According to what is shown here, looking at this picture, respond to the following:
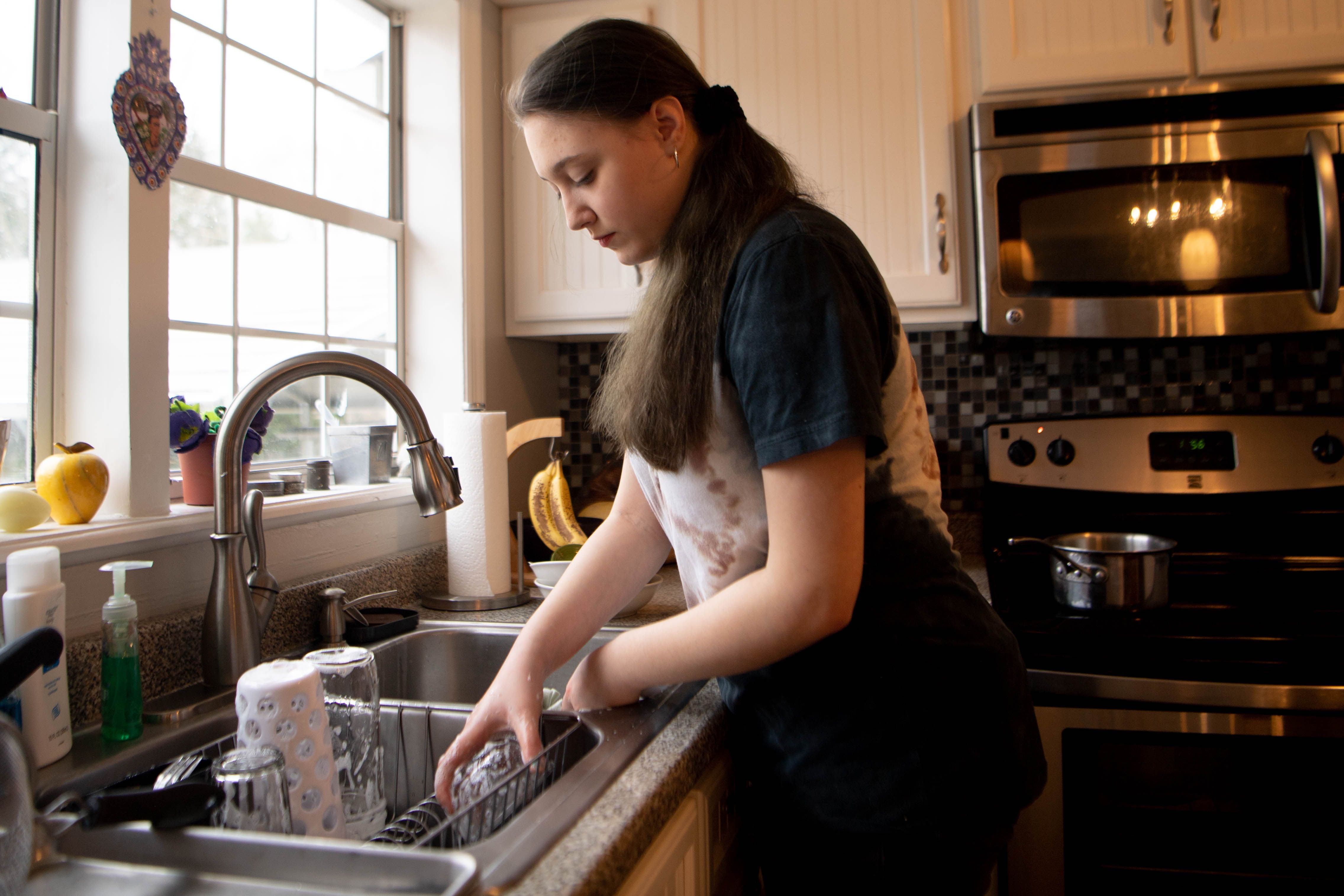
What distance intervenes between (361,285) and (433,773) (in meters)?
1.07

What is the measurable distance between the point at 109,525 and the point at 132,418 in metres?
0.14

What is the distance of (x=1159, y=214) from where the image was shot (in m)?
1.72

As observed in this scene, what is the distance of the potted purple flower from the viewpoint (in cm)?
117

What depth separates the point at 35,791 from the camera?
57cm

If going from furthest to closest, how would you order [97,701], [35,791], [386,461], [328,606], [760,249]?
[386,461], [328,606], [97,701], [760,249], [35,791]

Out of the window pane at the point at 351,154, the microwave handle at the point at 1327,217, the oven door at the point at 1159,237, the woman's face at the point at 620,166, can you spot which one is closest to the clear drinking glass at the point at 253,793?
the woman's face at the point at 620,166

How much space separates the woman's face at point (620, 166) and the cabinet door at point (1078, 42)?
1.18 metres

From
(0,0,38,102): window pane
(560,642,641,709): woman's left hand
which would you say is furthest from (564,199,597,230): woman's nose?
(0,0,38,102): window pane

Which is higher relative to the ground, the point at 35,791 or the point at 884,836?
the point at 35,791

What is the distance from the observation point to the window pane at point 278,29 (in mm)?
1473

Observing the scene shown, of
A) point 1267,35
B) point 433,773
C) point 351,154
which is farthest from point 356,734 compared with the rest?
point 1267,35

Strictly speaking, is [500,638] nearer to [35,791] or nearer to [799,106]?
[35,791]

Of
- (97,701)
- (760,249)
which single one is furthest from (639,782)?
(97,701)

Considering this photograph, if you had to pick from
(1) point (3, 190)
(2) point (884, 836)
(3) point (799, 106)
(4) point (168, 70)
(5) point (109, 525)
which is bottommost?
(2) point (884, 836)
